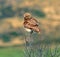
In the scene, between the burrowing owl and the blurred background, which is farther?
the blurred background

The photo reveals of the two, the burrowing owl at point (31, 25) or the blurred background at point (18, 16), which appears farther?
the blurred background at point (18, 16)

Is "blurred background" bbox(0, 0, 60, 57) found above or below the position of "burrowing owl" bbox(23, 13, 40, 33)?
below

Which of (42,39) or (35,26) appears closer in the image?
(35,26)

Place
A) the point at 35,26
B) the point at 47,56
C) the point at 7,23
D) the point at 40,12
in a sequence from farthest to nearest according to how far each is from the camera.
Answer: the point at 40,12, the point at 7,23, the point at 47,56, the point at 35,26

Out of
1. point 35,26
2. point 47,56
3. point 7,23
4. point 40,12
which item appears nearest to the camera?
point 35,26

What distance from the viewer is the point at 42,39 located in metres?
6.73

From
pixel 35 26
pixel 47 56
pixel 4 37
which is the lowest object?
pixel 4 37

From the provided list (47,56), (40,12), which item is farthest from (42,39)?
(40,12)

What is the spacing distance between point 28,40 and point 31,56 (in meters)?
0.29

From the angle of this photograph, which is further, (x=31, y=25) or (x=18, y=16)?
(x=18, y=16)

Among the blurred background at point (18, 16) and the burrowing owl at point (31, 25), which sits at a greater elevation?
the burrowing owl at point (31, 25)

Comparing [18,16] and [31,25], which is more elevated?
[31,25]

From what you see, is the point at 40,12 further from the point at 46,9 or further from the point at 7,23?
the point at 7,23

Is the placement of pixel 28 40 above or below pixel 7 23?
above
